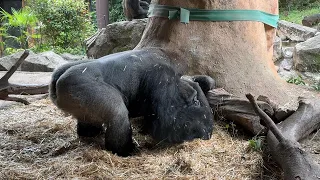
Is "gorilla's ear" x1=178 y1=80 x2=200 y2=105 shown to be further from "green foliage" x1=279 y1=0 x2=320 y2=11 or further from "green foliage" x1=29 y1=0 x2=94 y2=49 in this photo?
"green foliage" x1=279 y1=0 x2=320 y2=11

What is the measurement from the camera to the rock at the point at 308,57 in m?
6.13

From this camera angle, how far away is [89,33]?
10203 mm

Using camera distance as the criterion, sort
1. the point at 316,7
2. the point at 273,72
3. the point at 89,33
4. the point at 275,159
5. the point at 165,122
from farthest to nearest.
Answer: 1. the point at 316,7
2. the point at 89,33
3. the point at 273,72
4. the point at 165,122
5. the point at 275,159

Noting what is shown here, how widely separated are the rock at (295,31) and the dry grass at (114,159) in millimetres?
5879

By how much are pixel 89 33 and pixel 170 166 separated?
813cm

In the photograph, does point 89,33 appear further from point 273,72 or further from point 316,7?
point 273,72

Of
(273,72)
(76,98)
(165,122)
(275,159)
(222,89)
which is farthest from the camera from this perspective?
(273,72)

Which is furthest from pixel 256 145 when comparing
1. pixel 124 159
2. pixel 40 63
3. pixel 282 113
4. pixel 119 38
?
pixel 40 63

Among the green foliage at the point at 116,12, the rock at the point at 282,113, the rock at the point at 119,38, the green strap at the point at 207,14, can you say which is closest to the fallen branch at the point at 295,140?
the rock at the point at 282,113

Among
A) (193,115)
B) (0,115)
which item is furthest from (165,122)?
(0,115)

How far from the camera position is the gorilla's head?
114 inches

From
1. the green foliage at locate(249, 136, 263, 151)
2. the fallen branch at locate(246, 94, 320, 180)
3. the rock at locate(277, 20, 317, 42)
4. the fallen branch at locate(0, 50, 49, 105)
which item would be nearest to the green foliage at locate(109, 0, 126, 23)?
the rock at locate(277, 20, 317, 42)

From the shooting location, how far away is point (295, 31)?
8.61 metres

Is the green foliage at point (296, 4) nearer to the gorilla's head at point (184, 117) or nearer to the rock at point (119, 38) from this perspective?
the rock at point (119, 38)
